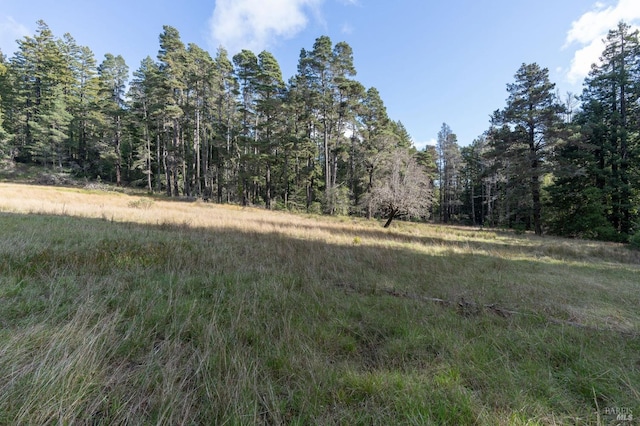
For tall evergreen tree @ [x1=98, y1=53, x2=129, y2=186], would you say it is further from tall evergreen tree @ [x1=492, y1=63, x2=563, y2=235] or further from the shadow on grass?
tall evergreen tree @ [x1=492, y1=63, x2=563, y2=235]

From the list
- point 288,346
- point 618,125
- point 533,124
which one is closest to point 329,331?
point 288,346

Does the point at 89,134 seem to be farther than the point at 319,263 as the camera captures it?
Yes

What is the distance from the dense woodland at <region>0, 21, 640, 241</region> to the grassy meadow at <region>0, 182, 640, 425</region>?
14276 millimetres

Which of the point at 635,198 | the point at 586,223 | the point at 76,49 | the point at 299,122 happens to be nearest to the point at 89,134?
the point at 76,49

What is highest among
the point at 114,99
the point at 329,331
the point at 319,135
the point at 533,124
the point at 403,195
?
the point at 114,99

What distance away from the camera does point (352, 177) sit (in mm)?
32656

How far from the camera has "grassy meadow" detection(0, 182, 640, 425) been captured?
166 cm

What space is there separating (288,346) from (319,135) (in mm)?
34261

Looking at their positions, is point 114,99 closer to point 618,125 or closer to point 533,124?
point 533,124

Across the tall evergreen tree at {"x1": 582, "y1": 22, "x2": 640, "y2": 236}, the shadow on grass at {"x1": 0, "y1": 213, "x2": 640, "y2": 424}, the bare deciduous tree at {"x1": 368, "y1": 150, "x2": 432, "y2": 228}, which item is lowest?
the shadow on grass at {"x1": 0, "y1": 213, "x2": 640, "y2": 424}

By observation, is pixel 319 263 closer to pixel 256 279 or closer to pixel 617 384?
pixel 256 279

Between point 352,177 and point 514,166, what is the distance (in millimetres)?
16737

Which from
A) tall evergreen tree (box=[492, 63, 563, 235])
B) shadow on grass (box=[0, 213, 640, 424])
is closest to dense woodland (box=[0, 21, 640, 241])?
tall evergreen tree (box=[492, 63, 563, 235])

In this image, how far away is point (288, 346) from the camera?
2.41m
